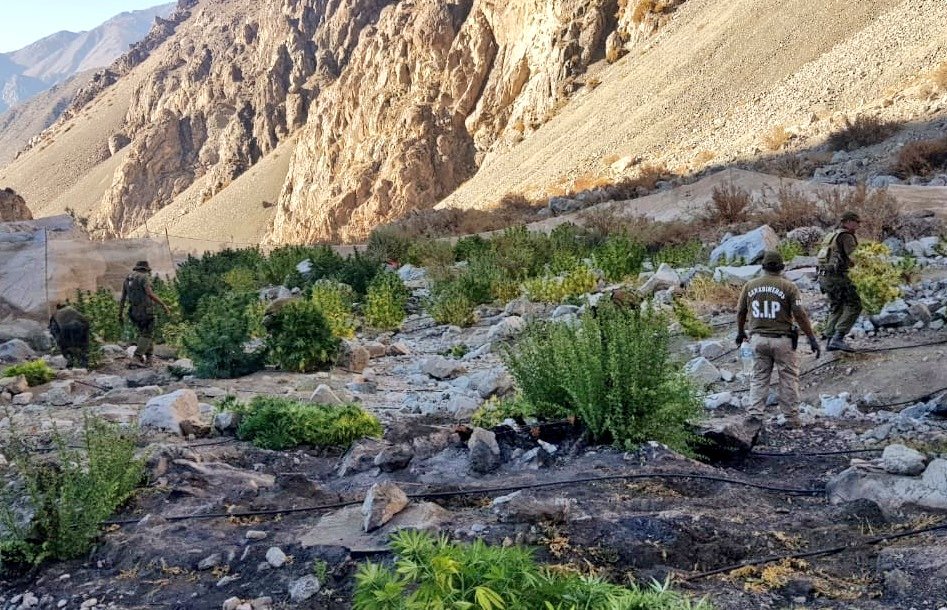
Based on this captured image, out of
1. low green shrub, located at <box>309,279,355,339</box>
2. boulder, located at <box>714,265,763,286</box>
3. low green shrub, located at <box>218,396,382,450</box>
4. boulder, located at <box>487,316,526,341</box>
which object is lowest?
boulder, located at <box>714,265,763,286</box>

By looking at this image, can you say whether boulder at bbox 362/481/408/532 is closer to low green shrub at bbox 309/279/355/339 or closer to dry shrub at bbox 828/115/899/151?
low green shrub at bbox 309/279/355/339

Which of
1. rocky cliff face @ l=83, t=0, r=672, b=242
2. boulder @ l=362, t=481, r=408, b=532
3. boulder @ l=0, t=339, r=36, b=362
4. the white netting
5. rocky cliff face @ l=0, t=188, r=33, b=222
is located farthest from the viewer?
rocky cliff face @ l=83, t=0, r=672, b=242

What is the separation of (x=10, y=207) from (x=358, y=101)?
33802 mm

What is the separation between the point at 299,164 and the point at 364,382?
59743 mm

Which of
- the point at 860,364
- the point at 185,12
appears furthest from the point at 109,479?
the point at 185,12

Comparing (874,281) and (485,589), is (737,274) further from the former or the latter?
(485,589)

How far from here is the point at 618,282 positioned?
13.4 meters

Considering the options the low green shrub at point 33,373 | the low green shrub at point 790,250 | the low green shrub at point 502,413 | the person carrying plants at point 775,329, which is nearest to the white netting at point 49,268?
the low green shrub at point 33,373

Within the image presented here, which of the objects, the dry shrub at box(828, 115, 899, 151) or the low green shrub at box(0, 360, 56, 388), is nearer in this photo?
the low green shrub at box(0, 360, 56, 388)

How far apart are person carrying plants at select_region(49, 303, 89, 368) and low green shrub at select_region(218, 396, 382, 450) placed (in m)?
4.96

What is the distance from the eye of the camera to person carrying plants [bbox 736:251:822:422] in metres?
6.55

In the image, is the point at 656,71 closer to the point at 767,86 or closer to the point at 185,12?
the point at 767,86

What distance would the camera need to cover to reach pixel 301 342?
952cm

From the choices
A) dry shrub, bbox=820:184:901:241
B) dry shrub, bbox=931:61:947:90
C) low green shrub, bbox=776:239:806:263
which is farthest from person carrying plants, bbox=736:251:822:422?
dry shrub, bbox=931:61:947:90
